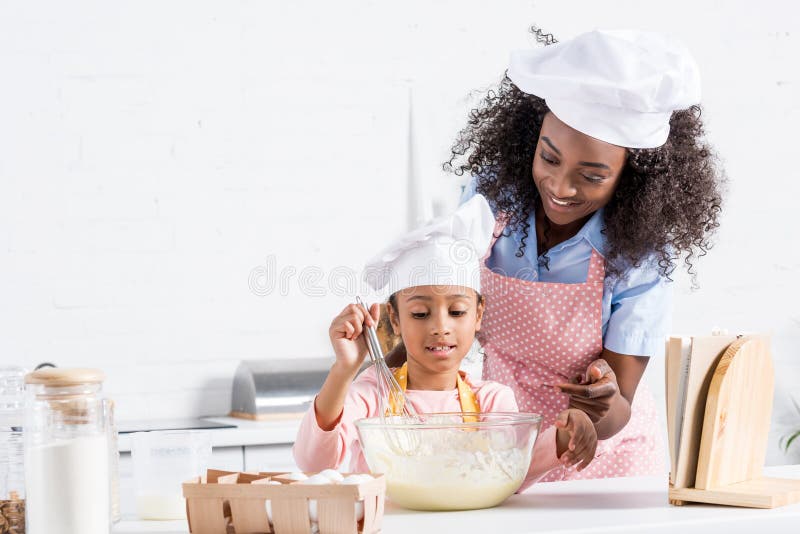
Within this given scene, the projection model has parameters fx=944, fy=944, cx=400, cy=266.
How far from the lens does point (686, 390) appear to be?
106cm

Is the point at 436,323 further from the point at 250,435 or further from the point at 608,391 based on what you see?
the point at 250,435

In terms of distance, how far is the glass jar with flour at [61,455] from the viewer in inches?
33.1

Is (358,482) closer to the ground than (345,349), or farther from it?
closer to the ground

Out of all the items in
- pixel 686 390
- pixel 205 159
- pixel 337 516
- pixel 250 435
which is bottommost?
pixel 250 435

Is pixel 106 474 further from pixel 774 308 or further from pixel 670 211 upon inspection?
pixel 774 308

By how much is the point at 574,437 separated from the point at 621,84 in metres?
0.50

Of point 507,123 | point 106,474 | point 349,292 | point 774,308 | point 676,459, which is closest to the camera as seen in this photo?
point 106,474

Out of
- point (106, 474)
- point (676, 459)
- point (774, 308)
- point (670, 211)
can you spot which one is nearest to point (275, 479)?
Result: point (106, 474)

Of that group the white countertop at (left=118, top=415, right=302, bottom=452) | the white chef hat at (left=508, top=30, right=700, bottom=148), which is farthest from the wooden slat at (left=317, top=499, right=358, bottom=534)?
the white countertop at (left=118, top=415, right=302, bottom=452)

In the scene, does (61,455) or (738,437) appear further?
(738,437)

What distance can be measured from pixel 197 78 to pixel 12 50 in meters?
0.49

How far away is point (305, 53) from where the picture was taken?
9.11ft

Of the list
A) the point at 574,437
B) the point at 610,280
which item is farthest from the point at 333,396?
the point at 610,280
